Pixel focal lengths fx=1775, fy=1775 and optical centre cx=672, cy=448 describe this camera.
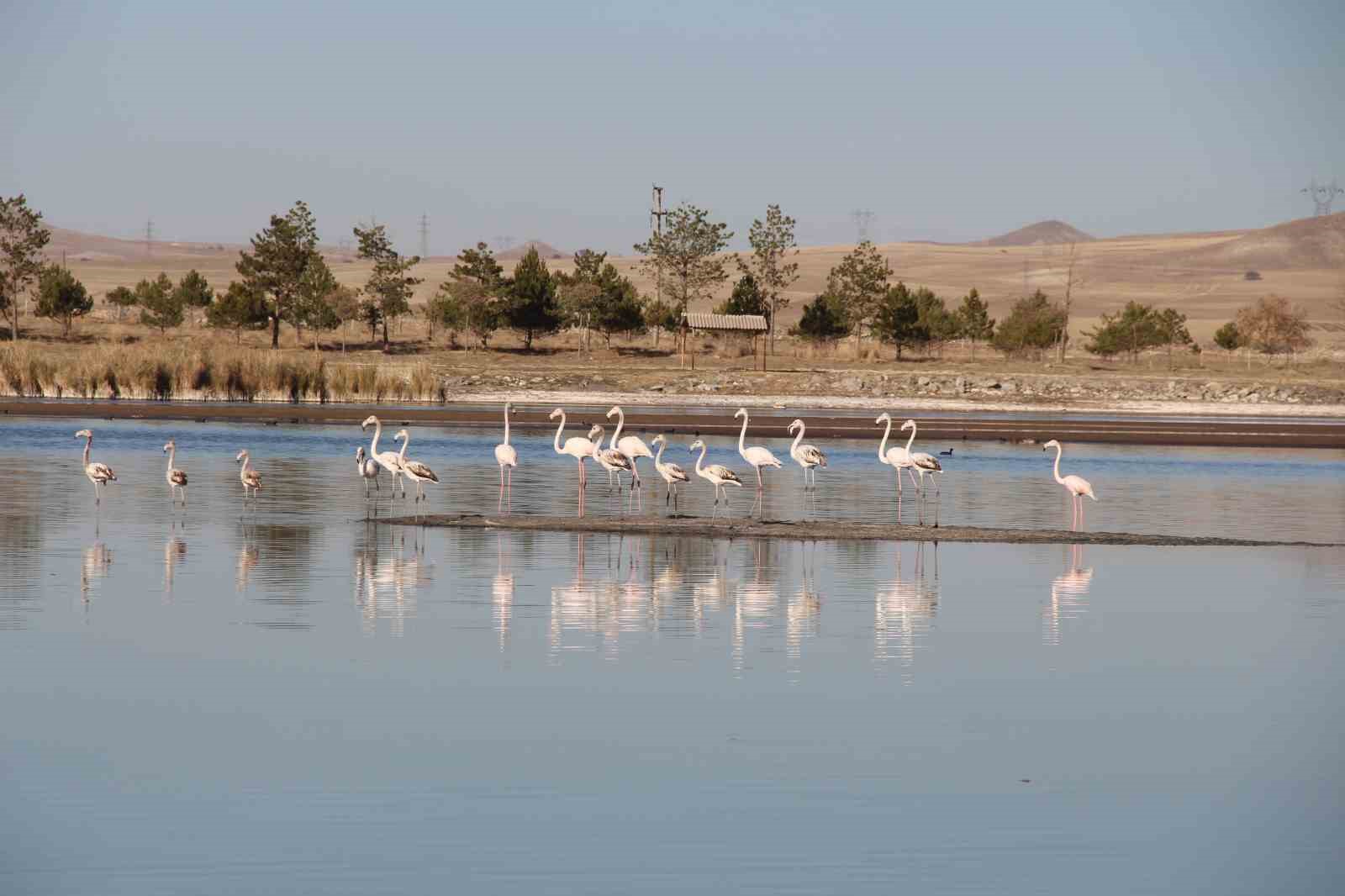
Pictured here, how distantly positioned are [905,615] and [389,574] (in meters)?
5.86

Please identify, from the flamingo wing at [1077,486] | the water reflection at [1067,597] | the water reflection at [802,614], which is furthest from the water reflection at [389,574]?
the flamingo wing at [1077,486]

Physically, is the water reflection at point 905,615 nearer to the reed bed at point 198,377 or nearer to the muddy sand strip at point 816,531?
the muddy sand strip at point 816,531

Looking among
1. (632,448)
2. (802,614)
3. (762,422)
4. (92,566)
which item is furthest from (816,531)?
(762,422)

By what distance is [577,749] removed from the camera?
11.8m

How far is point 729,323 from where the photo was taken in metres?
92.6

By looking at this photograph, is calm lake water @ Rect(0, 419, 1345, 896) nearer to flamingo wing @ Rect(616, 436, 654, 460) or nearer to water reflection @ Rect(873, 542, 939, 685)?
water reflection @ Rect(873, 542, 939, 685)

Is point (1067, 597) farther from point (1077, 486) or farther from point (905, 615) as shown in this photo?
point (1077, 486)

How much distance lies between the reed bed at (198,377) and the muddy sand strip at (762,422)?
175 centimetres

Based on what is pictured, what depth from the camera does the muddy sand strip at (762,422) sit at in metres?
51.4

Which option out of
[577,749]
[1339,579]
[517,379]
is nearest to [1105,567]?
[1339,579]

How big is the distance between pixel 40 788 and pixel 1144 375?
77.9 meters

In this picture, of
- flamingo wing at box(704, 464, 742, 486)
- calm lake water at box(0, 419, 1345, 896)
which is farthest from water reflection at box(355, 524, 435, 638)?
flamingo wing at box(704, 464, 742, 486)

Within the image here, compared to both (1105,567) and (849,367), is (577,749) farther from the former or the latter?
(849,367)

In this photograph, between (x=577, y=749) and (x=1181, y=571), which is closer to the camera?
(x=577, y=749)
